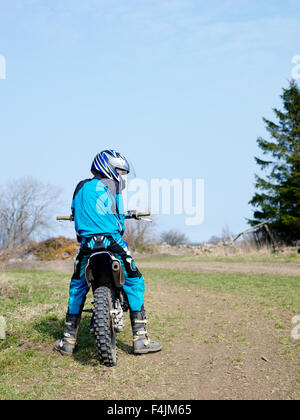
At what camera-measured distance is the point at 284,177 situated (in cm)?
3384

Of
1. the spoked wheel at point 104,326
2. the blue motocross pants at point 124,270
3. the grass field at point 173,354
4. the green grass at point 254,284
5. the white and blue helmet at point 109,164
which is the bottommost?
the grass field at point 173,354

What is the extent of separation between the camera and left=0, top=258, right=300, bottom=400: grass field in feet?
15.1

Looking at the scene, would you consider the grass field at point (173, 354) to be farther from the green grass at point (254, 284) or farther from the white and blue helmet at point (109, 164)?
the white and blue helmet at point (109, 164)

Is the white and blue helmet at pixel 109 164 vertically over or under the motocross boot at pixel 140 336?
over

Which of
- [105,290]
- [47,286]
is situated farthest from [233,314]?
[47,286]

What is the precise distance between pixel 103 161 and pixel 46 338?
2.54 metres

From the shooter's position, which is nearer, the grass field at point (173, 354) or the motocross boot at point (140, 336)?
the grass field at point (173, 354)

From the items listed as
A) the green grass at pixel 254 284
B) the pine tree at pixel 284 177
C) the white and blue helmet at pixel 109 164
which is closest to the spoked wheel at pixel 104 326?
the white and blue helmet at pixel 109 164

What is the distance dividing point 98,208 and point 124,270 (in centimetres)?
80

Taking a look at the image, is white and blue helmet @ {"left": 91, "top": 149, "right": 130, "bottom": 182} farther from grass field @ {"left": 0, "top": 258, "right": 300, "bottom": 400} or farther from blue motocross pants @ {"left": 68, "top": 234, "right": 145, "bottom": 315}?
grass field @ {"left": 0, "top": 258, "right": 300, "bottom": 400}

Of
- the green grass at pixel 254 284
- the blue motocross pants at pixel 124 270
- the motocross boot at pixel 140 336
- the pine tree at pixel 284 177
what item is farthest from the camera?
the pine tree at pixel 284 177

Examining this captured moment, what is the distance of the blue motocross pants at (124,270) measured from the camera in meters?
5.49

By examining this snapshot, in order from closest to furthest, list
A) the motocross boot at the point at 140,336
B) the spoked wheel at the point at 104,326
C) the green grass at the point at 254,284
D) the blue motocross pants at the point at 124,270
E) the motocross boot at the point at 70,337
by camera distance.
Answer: the spoked wheel at the point at 104,326 < the blue motocross pants at the point at 124,270 < the motocross boot at the point at 70,337 < the motocross boot at the point at 140,336 < the green grass at the point at 254,284

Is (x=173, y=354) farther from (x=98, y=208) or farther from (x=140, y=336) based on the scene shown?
(x=98, y=208)
